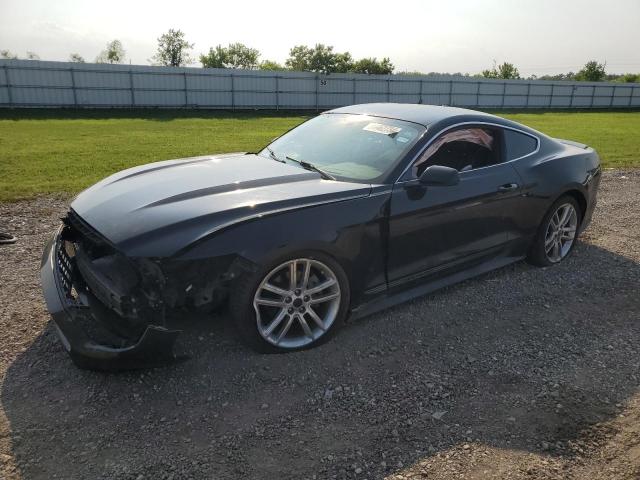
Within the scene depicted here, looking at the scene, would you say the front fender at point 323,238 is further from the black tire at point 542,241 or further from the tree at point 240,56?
the tree at point 240,56

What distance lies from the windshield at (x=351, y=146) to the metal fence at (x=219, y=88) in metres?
25.1

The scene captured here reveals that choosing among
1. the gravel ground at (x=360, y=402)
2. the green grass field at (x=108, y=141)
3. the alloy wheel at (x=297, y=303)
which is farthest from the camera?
the green grass field at (x=108, y=141)

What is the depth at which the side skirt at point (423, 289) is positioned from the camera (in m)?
3.62

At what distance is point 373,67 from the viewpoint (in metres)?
65.2

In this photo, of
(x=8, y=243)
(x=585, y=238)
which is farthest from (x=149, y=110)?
(x=585, y=238)

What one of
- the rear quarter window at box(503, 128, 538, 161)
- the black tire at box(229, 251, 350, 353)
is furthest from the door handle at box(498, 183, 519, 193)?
the black tire at box(229, 251, 350, 353)

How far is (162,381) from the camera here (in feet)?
10.1

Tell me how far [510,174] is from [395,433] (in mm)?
2597

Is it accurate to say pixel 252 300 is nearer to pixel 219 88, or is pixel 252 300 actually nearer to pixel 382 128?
pixel 382 128

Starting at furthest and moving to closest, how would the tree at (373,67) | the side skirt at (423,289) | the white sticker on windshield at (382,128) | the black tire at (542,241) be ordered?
the tree at (373,67), the black tire at (542,241), the white sticker on windshield at (382,128), the side skirt at (423,289)

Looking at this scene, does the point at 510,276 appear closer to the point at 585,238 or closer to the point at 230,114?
the point at 585,238

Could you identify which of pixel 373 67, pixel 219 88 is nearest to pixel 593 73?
pixel 373 67

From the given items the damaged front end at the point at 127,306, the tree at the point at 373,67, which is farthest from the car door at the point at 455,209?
the tree at the point at 373,67

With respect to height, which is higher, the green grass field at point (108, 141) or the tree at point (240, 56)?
the tree at point (240, 56)
